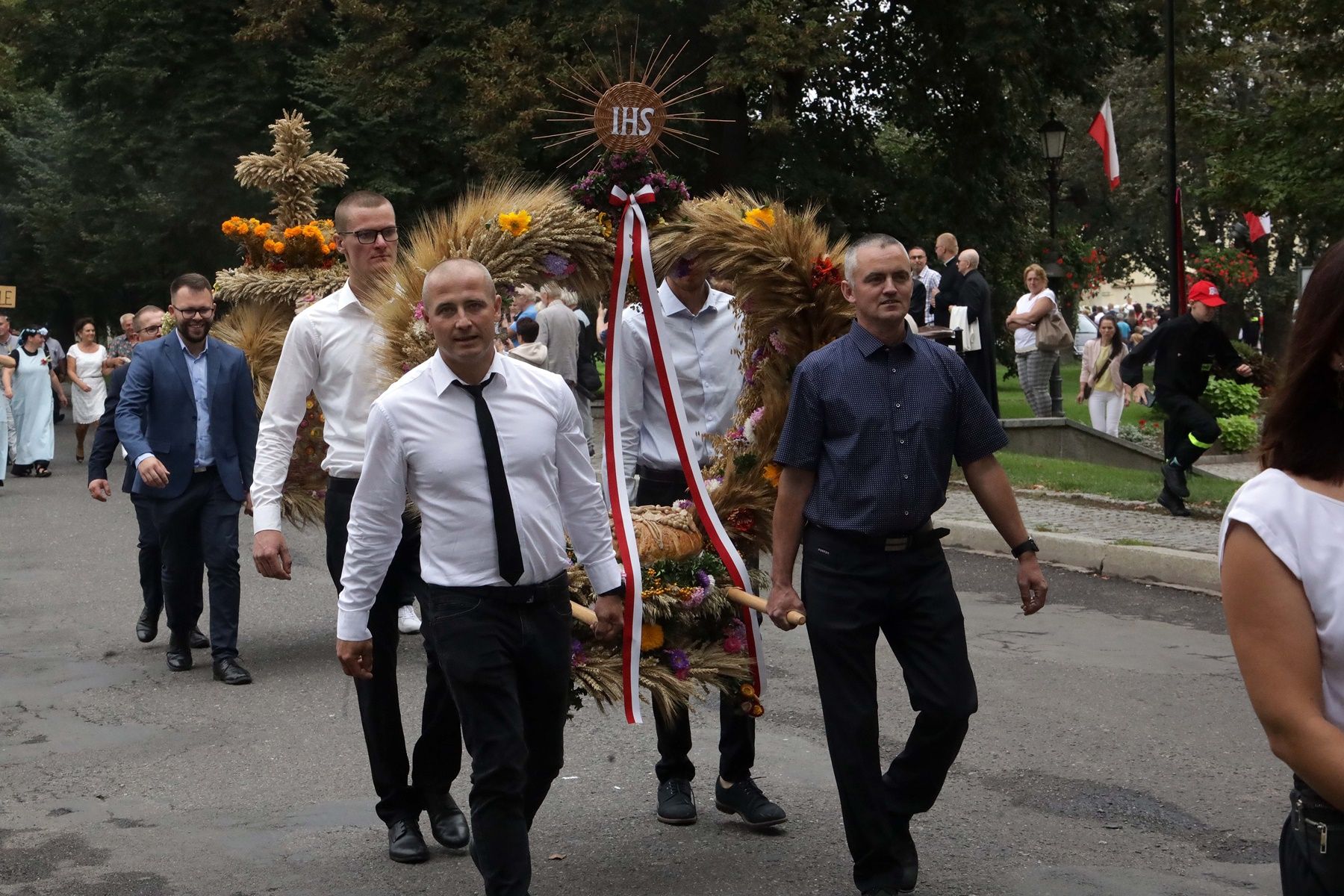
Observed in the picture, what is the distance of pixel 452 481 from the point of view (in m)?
4.53

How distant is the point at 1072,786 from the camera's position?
6.18 meters

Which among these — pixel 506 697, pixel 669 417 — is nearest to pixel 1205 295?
pixel 669 417

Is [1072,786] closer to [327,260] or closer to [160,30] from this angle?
[327,260]

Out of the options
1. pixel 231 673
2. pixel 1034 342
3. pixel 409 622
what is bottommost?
pixel 231 673

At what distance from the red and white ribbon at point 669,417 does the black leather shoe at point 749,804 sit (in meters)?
0.37

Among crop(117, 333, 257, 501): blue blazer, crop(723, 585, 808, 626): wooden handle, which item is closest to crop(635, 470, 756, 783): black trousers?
crop(723, 585, 808, 626): wooden handle

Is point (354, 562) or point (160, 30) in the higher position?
point (160, 30)

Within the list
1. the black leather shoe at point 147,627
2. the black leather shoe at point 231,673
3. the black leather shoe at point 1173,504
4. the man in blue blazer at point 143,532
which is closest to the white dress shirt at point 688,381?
the black leather shoe at point 231,673

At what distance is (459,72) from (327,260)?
53.4 feet

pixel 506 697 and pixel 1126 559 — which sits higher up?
pixel 506 697

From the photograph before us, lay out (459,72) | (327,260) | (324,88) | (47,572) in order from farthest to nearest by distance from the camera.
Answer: (324,88) < (459,72) < (47,572) < (327,260)

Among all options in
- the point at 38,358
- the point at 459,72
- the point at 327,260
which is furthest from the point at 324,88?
the point at 327,260

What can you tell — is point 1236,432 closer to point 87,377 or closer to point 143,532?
point 143,532

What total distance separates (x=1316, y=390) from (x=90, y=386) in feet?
74.1
